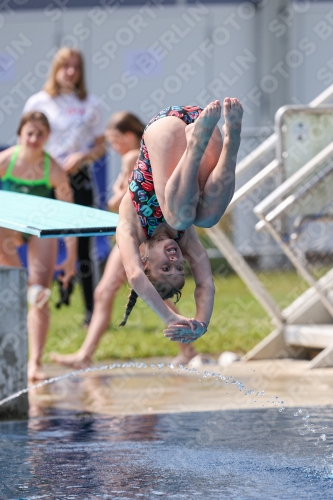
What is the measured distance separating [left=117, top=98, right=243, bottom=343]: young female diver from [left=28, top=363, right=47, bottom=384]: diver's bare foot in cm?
239

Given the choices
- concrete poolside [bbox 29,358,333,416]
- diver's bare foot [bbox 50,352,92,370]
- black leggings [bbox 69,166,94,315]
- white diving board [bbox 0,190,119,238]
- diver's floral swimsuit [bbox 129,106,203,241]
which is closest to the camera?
diver's floral swimsuit [bbox 129,106,203,241]

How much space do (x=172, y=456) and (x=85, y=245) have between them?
5161 millimetres

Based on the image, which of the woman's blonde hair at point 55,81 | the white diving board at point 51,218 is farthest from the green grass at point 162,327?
the white diving board at point 51,218

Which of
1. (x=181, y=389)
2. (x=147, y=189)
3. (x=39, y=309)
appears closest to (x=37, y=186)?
(x=39, y=309)

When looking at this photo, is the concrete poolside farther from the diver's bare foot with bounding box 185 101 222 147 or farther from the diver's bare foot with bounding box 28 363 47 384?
Answer: the diver's bare foot with bounding box 185 101 222 147

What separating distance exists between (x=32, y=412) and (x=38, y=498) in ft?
6.83

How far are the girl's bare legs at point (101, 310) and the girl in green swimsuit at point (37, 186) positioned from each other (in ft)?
0.85

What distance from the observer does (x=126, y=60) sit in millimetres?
14609

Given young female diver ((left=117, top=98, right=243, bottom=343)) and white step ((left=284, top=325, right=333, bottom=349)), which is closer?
young female diver ((left=117, top=98, right=243, bottom=343))

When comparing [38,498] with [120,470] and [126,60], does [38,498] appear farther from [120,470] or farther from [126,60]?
[126,60]

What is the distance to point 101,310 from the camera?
24.5ft

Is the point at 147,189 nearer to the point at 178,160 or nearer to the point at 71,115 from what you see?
the point at 178,160

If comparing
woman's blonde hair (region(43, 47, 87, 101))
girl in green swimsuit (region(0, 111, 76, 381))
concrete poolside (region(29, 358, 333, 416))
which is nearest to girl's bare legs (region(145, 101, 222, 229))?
concrete poolside (region(29, 358, 333, 416))

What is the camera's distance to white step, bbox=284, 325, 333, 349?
24.8 feet
